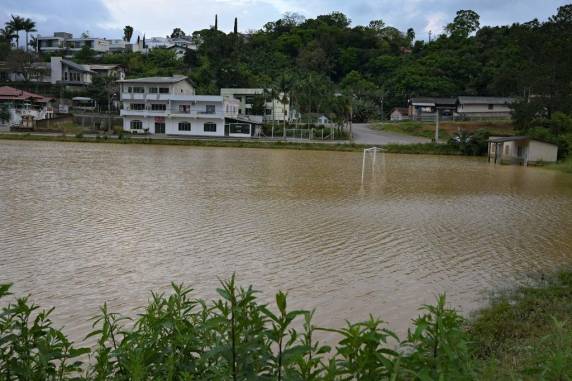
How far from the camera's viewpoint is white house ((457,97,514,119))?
63969 millimetres

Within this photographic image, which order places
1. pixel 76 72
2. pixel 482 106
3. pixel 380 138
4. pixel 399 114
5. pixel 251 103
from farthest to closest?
1. pixel 76 72
2. pixel 399 114
3. pixel 482 106
4. pixel 251 103
5. pixel 380 138

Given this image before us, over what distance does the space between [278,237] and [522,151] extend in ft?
97.3

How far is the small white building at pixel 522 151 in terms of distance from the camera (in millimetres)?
35406

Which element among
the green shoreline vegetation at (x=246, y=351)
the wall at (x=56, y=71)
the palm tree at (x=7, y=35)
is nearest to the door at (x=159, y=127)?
the wall at (x=56, y=71)

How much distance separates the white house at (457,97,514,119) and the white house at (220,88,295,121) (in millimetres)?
20361

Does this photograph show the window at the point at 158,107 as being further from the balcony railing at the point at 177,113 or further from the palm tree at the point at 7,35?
the palm tree at the point at 7,35

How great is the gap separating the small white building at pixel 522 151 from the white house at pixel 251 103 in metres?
28.3

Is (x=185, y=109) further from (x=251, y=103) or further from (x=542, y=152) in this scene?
(x=542, y=152)

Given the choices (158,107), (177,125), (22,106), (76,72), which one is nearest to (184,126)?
(177,125)

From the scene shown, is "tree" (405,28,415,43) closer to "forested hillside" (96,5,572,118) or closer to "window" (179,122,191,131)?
"forested hillside" (96,5,572,118)

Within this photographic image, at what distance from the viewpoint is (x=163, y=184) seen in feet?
67.2

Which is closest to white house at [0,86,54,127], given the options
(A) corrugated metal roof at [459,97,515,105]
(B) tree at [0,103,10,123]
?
(B) tree at [0,103,10,123]

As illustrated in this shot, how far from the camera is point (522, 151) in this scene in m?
36.4

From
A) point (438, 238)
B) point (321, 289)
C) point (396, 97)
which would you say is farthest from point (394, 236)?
point (396, 97)
